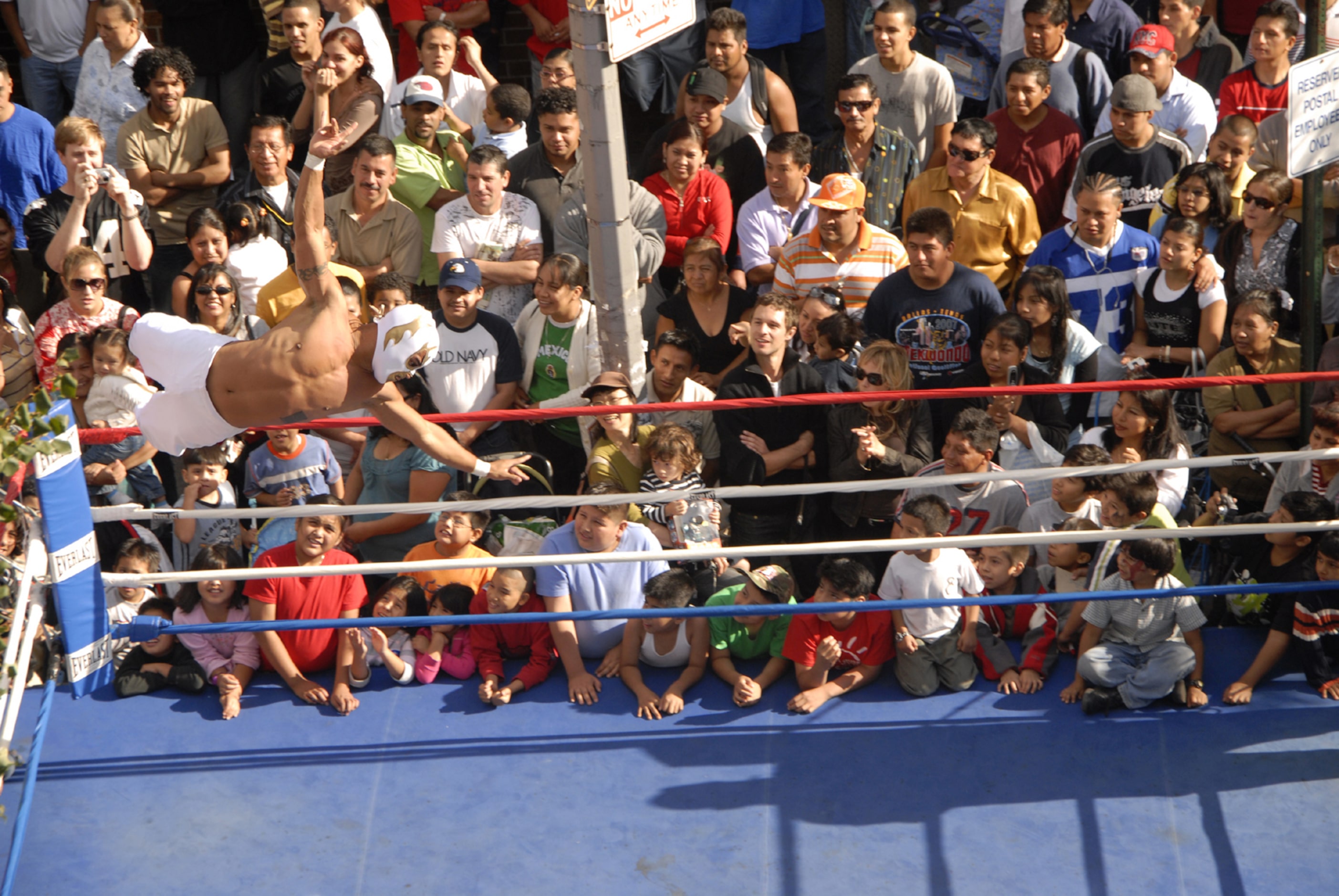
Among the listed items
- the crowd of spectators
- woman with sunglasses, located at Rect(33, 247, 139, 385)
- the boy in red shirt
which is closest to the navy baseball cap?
the crowd of spectators

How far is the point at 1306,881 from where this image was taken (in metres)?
3.82

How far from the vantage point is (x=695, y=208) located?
20.7ft

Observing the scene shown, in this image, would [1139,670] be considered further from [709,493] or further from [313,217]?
[313,217]

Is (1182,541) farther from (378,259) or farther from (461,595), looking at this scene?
(378,259)

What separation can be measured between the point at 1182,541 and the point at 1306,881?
5.06 ft

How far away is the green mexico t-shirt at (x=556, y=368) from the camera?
5.70 meters

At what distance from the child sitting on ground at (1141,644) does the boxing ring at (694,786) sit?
3.1 inches

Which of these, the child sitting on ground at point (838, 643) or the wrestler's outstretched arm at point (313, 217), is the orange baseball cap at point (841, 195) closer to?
the child sitting on ground at point (838, 643)

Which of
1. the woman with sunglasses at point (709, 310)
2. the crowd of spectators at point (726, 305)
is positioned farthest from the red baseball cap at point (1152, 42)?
the woman with sunglasses at point (709, 310)

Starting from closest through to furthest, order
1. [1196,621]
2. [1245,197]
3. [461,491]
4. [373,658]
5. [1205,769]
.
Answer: [1205,769], [1196,621], [373,658], [461,491], [1245,197]

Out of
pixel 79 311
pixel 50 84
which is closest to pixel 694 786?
pixel 79 311

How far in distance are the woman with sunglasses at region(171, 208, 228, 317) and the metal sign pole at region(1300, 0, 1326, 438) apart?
4395 millimetres

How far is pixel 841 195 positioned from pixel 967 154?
0.66 meters

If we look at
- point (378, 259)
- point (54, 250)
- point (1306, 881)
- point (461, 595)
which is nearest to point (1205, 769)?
point (1306, 881)
